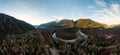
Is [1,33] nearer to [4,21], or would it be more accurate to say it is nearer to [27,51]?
[4,21]

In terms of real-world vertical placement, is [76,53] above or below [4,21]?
below

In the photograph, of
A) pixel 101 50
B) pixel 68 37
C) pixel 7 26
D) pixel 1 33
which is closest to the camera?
pixel 101 50

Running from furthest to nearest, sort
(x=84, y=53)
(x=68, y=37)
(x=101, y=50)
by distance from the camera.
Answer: (x=68, y=37) → (x=101, y=50) → (x=84, y=53)

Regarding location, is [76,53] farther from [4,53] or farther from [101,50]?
[4,53]

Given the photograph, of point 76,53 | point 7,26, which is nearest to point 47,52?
point 76,53

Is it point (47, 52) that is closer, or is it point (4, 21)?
point (47, 52)

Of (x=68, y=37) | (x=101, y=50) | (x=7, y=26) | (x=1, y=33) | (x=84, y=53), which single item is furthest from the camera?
(x=7, y=26)

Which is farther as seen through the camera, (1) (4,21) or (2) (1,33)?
(1) (4,21)

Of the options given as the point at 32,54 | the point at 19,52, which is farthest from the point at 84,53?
the point at 19,52

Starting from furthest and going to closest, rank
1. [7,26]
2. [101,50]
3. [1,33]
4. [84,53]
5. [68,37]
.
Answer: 1. [7,26]
2. [1,33]
3. [68,37]
4. [101,50]
5. [84,53]
